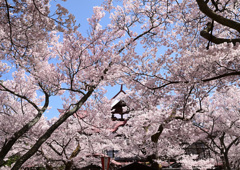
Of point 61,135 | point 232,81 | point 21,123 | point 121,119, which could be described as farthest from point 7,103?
point 121,119

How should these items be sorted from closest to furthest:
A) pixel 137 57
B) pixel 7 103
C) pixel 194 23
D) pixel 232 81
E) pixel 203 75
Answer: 1. pixel 203 75
2. pixel 232 81
3. pixel 194 23
4. pixel 137 57
5. pixel 7 103

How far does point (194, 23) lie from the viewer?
22.9 feet

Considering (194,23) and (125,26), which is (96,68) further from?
(194,23)

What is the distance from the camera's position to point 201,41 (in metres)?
7.09

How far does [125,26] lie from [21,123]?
7.19 m

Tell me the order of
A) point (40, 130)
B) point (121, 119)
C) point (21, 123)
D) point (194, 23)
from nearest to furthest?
point (194, 23) → point (21, 123) → point (40, 130) → point (121, 119)

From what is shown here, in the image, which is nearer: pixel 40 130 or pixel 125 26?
pixel 125 26

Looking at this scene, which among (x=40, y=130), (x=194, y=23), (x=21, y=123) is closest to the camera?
(x=194, y=23)

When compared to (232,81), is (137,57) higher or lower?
higher

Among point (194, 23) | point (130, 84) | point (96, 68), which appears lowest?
point (130, 84)

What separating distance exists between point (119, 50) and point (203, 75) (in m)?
3.37

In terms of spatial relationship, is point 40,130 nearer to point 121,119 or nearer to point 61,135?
point 61,135

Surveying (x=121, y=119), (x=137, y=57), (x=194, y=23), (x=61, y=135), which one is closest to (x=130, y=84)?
(x=137, y=57)

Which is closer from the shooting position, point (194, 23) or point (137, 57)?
point (194, 23)
